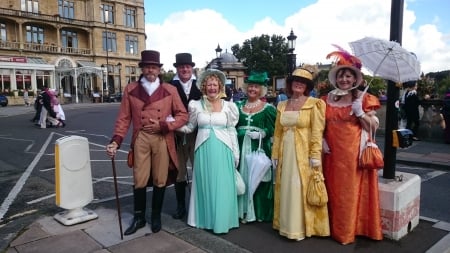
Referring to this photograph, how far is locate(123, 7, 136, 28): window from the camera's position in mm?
55259

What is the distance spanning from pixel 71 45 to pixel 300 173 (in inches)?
2055

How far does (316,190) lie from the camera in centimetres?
365

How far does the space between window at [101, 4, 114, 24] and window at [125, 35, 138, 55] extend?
3.47 meters

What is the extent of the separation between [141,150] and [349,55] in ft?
8.12

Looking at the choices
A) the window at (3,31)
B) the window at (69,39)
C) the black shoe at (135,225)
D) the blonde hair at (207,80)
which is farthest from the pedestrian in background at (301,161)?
the window at (69,39)

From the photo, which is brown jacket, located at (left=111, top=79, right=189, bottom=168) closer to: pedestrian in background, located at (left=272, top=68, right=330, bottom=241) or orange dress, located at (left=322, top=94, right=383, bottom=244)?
pedestrian in background, located at (left=272, top=68, right=330, bottom=241)

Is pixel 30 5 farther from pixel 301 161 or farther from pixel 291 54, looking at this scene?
pixel 301 161

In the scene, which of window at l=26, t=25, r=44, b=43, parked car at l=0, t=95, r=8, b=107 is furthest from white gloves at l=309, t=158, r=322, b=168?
window at l=26, t=25, r=44, b=43

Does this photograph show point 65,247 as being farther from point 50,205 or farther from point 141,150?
point 50,205

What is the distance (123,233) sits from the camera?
401 cm

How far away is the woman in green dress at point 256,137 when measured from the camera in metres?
4.26

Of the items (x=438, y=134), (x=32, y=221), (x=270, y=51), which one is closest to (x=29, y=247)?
(x=32, y=221)

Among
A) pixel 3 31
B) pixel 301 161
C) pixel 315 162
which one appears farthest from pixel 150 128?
pixel 3 31

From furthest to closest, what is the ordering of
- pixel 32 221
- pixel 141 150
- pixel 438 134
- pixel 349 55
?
pixel 438 134, pixel 32 221, pixel 141 150, pixel 349 55
